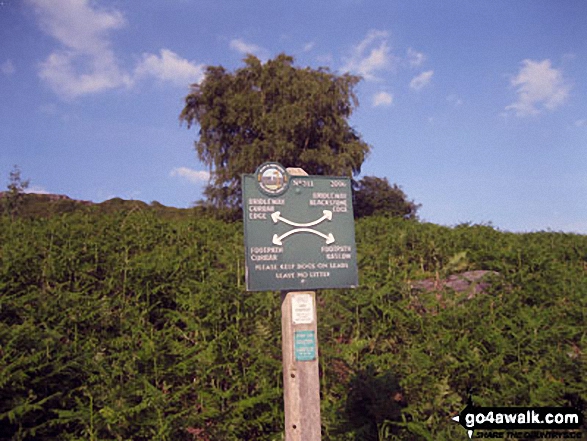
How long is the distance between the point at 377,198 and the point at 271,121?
8.13 metres

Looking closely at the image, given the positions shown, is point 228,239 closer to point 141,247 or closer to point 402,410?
point 141,247

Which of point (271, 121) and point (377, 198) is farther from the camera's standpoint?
point (377, 198)

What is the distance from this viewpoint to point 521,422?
5734mm

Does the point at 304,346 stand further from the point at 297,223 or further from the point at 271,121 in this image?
the point at 271,121

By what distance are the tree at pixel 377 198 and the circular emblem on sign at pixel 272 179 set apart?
22908mm

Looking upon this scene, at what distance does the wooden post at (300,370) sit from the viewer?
4473mm

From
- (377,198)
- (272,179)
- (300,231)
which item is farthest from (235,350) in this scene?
(377,198)

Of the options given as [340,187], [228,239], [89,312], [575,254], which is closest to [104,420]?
[89,312]

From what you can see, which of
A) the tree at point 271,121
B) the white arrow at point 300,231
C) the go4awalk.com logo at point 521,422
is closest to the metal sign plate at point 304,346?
the white arrow at point 300,231

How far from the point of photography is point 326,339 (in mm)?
7336

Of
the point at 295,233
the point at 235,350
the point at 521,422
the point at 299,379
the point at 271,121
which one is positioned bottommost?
the point at 521,422

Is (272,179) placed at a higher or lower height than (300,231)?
higher

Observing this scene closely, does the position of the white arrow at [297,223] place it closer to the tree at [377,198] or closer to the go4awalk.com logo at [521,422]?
the go4awalk.com logo at [521,422]

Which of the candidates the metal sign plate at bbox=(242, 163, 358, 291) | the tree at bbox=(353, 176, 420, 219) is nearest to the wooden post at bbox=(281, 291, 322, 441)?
the metal sign plate at bbox=(242, 163, 358, 291)
